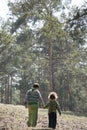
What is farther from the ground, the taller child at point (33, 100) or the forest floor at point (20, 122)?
the taller child at point (33, 100)

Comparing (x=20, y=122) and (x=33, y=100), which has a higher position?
(x=33, y=100)

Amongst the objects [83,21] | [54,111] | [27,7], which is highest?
[27,7]

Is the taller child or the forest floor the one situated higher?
the taller child

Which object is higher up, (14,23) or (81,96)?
(14,23)

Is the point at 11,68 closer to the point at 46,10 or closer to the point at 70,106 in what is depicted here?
the point at 70,106

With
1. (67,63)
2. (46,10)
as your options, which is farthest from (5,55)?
(46,10)

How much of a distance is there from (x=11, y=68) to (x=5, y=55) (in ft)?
13.7

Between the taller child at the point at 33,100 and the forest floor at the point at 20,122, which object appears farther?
the forest floor at the point at 20,122

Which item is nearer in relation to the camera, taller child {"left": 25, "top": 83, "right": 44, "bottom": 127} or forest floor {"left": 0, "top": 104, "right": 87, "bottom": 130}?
taller child {"left": 25, "top": 83, "right": 44, "bottom": 127}

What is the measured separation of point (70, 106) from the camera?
6588cm

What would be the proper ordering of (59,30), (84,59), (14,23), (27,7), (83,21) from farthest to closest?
(84,59) → (14,23) → (27,7) → (59,30) → (83,21)

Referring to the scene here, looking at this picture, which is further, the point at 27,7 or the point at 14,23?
the point at 14,23

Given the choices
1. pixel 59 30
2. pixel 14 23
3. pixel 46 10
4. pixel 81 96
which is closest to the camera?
pixel 59 30

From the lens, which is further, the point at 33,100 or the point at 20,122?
the point at 20,122
